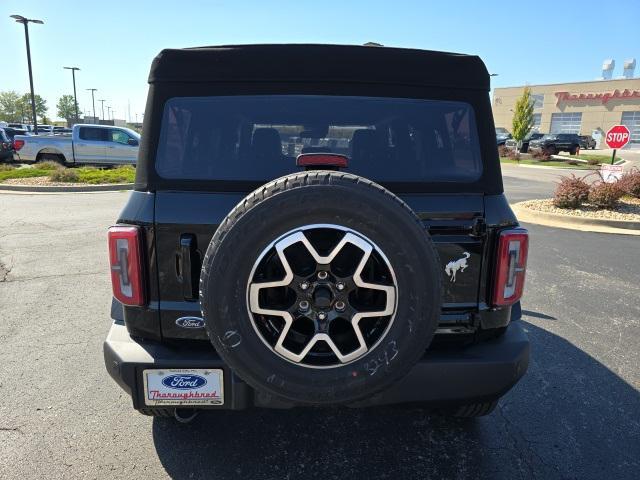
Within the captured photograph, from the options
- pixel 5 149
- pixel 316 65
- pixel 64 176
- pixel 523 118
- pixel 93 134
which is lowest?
pixel 64 176

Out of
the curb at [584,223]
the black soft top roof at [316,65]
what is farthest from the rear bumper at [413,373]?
the curb at [584,223]

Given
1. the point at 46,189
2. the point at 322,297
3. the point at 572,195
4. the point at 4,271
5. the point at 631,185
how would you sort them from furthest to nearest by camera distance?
the point at 46,189
the point at 631,185
the point at 572,195
the point at 4,271
the point at 322,297

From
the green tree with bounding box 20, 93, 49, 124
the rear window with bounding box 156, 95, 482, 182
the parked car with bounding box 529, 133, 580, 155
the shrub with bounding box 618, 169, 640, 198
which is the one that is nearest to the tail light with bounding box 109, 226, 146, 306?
the rear window with bounding box 156, 95, 482, 182

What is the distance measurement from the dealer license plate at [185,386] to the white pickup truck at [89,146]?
55.2 ft

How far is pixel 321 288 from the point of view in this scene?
72.7 inches

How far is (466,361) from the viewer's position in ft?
7.00

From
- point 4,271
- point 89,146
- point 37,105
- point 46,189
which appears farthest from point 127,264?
point 37,105

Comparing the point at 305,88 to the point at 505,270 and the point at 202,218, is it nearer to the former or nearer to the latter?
the point at 202,218

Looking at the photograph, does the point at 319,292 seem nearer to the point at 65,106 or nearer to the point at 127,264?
the point at 127,264

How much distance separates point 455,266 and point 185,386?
1350 millimetres

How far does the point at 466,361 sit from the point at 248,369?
1.00 meters

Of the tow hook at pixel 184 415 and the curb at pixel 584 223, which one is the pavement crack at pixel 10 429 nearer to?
the tow hook at pixel 184 415

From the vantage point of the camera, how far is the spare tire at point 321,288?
5.90 ft

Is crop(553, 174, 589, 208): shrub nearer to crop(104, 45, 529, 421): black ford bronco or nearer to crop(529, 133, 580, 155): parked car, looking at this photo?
crop(104, 45, 529, 421): black ford bronco
